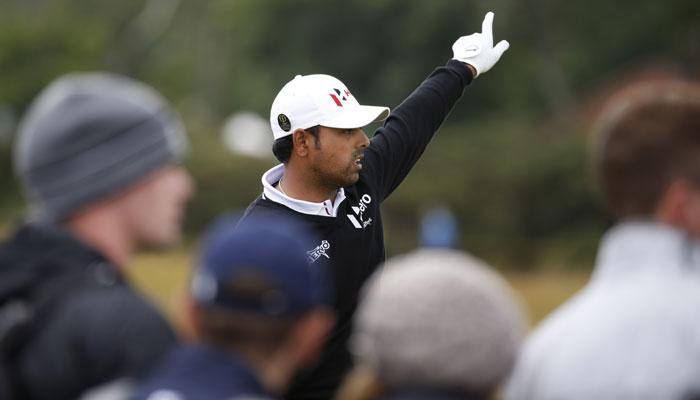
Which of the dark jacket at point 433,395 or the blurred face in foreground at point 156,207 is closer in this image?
the dark jacket at point 433,395

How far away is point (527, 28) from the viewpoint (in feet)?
123

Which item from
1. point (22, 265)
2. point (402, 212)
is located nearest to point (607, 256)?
point (22, 265)

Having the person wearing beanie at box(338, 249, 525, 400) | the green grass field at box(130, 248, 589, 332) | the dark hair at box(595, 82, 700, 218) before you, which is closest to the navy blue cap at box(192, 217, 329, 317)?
the person wearing beanie at box(338, 249, 525, 400)

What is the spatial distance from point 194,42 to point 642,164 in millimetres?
52175

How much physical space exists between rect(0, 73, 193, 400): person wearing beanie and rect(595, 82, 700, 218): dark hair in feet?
3.16

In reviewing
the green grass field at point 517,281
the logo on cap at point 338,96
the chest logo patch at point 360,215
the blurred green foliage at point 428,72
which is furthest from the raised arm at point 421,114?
the blurred green foliage at point 428,72

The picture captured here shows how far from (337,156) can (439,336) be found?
267 centimetres

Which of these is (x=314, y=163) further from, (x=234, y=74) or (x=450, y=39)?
(x=234, y=74)

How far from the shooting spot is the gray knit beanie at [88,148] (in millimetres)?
3217

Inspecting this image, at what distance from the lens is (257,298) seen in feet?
8.85

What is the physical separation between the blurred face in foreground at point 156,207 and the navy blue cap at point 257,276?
45 centimetres

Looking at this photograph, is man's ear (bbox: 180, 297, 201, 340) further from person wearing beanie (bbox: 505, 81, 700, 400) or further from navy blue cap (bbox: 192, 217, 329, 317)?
person wearing beanie (bbox: 505, 81, 700, 400)

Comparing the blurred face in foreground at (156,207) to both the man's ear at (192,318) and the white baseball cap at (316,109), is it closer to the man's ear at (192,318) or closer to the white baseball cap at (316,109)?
the man's ear at (192,318)

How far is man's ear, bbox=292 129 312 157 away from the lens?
536 cm
